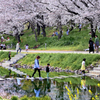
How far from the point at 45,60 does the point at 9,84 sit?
12456mm

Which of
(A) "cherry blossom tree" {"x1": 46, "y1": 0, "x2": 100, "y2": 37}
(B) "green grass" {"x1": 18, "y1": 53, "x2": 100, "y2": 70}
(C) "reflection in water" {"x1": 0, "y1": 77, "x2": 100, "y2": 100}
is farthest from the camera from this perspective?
(A) "cherry blossom tree" {"x1": 46, "y1": 0, "x2": 100, "y2": 37}

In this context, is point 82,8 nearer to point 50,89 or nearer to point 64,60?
point 64,60

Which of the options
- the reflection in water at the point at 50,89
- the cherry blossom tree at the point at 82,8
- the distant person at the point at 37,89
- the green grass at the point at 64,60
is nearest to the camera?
the reflection in water at the point at 50,89

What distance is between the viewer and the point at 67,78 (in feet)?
71.3

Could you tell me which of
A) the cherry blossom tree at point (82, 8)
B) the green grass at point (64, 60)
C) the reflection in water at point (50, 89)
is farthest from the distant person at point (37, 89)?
the cherry blossom tree at point (82, 8)

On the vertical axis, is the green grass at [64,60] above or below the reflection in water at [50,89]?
above

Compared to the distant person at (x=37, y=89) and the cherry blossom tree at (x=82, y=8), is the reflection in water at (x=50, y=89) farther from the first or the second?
the cherry blossom tree at (x=82, y=8)

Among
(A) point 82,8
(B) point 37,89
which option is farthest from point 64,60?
(B) point 37,89

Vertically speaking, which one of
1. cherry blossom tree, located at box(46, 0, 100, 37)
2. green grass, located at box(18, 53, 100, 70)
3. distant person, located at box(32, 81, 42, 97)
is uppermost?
cherry blossom tree, located at box(46, 0, 100, 37)

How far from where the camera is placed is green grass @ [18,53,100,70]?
2629 centimetres

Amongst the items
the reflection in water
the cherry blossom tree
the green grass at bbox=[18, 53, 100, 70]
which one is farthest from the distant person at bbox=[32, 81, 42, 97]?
the cherry blossom tree

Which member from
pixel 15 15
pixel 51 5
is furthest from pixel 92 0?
pixel 15 15

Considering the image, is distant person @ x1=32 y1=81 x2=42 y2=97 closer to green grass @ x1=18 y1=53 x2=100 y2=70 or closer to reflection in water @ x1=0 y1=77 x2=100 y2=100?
reflection in water @ x1=0 y1=77 x2=100 y2=100

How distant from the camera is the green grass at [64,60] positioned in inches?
1035
